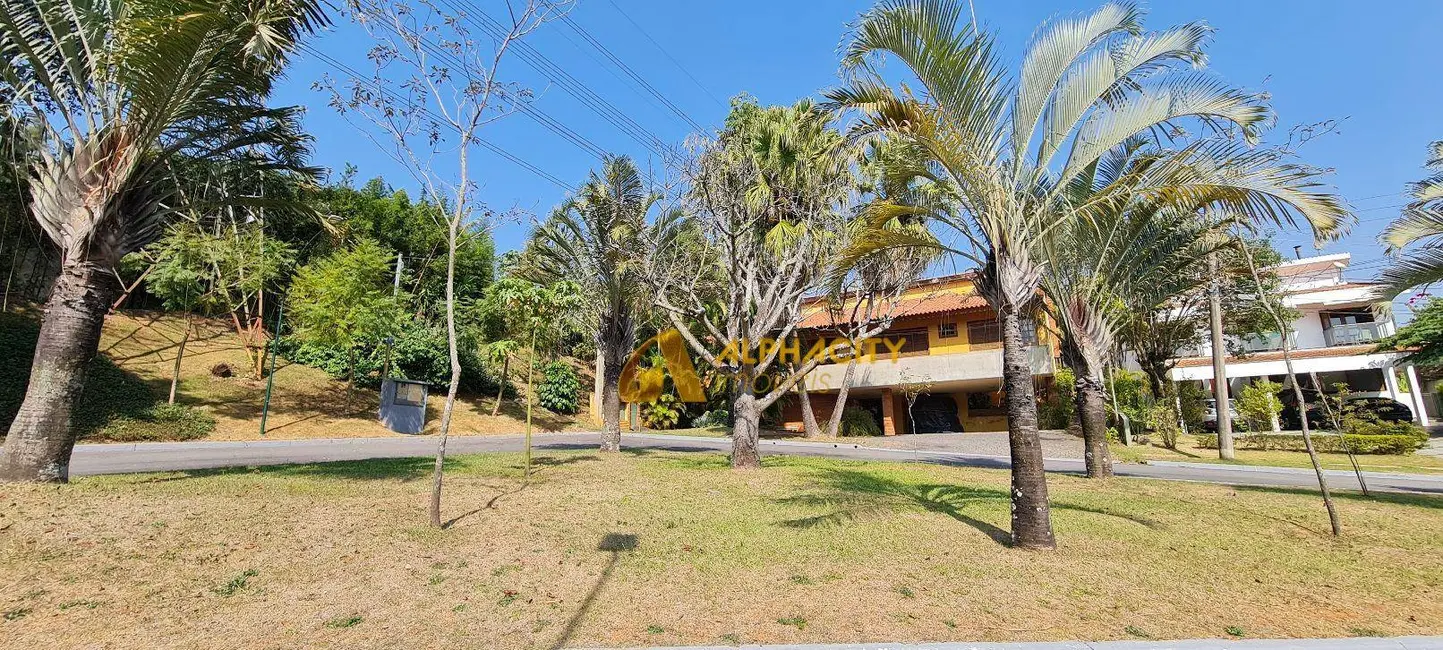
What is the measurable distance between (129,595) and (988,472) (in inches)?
500

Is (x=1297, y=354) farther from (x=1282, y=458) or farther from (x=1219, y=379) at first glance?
(x=1282, y=458)

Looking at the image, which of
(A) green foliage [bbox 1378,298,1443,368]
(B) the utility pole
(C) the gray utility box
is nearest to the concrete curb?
(B) the utility pole

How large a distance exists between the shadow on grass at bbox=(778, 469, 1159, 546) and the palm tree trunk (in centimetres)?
143

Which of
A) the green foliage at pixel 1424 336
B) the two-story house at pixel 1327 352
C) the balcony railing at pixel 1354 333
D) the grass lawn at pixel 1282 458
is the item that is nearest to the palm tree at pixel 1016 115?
the grass lawn at pixel 1282 458

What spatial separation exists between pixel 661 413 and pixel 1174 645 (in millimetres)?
27021

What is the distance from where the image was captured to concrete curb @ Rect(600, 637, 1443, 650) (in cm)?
361

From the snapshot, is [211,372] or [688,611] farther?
[211,372]

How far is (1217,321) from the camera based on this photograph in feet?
58.0

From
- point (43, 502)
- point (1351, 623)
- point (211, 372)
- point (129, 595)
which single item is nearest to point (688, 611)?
point (129, 595)

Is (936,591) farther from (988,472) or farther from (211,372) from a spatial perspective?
(211,372)

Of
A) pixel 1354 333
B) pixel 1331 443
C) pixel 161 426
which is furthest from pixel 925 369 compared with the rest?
pixel 161 426

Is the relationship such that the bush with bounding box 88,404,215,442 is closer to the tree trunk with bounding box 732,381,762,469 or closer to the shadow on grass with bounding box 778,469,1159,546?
the tree trunk with bounding box 732,381,762,469

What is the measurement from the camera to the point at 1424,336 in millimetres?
21047

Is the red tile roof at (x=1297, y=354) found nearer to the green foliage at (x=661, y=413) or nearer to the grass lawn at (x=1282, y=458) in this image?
the grass lawn at (x=1282, y=458)
